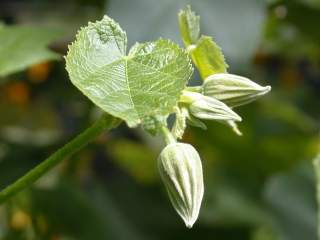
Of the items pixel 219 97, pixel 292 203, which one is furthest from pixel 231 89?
pixel 292 203

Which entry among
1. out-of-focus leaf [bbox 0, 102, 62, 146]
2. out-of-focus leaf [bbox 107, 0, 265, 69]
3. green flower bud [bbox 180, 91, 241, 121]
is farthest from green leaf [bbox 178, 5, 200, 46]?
out-of-focus leaf [bbox 0, 102, 62, 146]

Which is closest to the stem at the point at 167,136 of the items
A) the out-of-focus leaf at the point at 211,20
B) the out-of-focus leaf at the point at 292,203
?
Result: the out-of-focus leaf at the point at 211,20

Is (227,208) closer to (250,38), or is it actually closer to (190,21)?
(250,38)

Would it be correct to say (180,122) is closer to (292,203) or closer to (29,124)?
(292,203)

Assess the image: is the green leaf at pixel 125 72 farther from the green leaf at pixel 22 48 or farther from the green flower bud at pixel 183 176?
the green leaf at pixel 22 48

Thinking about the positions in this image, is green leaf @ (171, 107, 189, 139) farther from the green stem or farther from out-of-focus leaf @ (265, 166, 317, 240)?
out-of-focus leaf @ (265, 166, 317, 240)

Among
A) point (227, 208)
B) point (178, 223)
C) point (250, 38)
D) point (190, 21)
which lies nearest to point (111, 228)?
point (178, 223)
